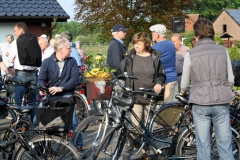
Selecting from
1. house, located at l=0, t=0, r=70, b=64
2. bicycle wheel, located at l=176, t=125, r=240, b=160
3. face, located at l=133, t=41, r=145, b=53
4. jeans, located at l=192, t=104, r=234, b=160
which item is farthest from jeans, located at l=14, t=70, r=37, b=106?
house, located at l=0, t=0, r=70, b=64

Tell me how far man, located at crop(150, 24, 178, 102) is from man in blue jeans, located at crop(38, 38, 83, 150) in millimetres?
1695

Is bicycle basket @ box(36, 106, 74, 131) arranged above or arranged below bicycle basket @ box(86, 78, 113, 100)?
below

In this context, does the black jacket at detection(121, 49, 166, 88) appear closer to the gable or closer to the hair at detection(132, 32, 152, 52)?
the hair at detection(132, 32, 152, 52)

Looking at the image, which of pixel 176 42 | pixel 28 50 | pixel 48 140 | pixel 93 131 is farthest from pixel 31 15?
pixel 48 140

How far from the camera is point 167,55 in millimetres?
6977

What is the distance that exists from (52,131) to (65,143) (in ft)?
0.70

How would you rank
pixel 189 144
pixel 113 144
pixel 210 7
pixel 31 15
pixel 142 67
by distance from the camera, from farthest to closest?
1. pixel 210 7
2. pixel 31 15
3. pixel 142 67
4. pixel 189 144
5. pixel 113 144

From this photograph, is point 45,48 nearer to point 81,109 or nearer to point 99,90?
point 81,109

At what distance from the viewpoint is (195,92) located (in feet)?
A: 15.8

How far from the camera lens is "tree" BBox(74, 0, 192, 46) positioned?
25.2 metres

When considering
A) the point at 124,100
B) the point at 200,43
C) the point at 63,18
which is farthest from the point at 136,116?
the point at 63,18

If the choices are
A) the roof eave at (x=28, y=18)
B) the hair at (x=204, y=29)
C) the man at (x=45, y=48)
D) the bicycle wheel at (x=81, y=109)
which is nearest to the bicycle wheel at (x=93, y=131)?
the hair at (x=204, y=29)

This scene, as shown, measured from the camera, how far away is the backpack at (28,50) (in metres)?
7.66

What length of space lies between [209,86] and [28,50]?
13.3 feet
